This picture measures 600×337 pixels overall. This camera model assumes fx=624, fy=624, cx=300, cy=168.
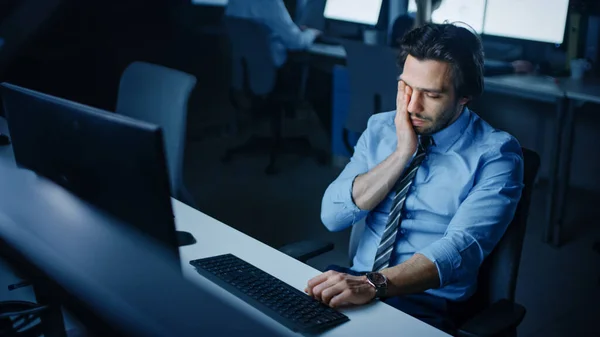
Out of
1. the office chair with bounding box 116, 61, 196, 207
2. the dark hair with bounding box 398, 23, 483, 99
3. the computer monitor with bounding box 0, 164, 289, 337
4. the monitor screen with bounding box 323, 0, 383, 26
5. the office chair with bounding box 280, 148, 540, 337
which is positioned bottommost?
the office chair with bounding box 280, 148, 540, 337

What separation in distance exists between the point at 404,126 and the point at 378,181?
0.50 ft

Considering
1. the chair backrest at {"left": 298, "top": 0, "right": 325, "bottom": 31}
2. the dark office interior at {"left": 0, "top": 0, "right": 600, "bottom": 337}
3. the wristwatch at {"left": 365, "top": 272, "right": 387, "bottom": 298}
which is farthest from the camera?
the chair backrest at {"left": 298, "top": 0, "right": 325, "bottom": 31}

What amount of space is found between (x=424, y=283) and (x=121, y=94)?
140 cm

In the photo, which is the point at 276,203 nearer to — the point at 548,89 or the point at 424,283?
the point at 548,89

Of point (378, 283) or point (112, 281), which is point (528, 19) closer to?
point (378, 283)

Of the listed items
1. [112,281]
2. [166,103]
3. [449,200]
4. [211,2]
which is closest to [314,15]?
[211,2]

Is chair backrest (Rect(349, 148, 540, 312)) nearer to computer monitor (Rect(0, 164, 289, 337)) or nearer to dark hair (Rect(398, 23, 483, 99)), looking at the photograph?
dark hair (Rect(398, 23, 483, 99))

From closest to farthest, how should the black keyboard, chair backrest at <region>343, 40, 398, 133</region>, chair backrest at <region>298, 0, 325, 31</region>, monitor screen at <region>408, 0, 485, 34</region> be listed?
the black keyboard
chair backrest at <region>343, 40, 398, 133</region>
monitor screen at <region>408, 0, 485, 34</region>
chair backrest at <region>298, 0, 325, 31</region>

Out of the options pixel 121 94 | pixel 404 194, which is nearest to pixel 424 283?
pixel 404 194

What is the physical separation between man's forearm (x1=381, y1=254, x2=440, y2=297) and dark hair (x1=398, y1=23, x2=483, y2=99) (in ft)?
1.43

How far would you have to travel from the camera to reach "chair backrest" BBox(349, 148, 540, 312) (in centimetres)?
142

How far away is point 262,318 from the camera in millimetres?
1140

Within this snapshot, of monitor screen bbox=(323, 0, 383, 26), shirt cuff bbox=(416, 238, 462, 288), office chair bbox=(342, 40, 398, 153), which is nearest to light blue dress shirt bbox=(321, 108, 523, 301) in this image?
shirt cuff bbox=(416, 238, 462, 288)

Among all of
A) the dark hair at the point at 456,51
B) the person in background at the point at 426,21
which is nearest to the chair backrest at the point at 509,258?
the dark hair at the point at 456,51
